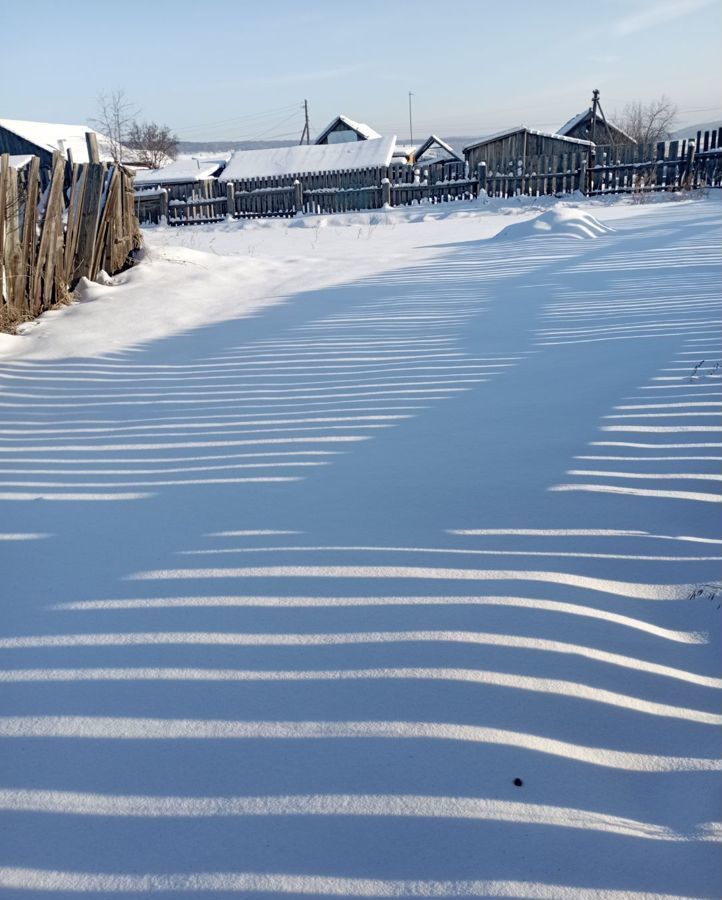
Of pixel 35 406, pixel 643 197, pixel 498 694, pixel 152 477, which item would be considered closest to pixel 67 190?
pixel 35 406

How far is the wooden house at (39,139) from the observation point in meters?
33.0

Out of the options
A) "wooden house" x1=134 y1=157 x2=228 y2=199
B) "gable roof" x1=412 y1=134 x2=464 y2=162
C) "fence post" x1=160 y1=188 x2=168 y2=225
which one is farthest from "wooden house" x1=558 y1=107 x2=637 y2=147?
"fence post" x1=160 y1=188 x2=168 y2=225

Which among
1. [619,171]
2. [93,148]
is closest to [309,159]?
[619,171]

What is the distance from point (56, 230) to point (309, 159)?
2062 centimetres

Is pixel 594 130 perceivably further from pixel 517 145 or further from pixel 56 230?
pixel 56 230

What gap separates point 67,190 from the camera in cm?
645

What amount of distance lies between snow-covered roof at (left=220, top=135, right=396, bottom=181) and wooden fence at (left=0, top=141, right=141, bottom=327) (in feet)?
Answer: 58.8

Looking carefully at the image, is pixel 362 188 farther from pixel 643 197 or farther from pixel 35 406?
pixel 35 406

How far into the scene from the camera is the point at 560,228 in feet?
30.3

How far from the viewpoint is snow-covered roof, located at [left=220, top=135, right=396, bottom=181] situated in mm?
23859

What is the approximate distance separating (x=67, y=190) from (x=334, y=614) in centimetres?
602

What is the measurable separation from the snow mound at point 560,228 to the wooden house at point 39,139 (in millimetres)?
27831

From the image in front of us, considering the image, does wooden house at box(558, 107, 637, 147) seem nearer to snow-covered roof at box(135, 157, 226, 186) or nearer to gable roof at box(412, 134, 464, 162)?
gable roof at box(412, 134, 464, 162)

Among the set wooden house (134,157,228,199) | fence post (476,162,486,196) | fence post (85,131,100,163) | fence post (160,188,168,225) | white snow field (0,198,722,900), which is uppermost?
wooden house (134,157,228,199)
